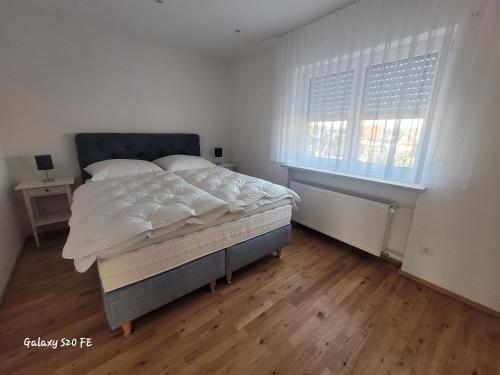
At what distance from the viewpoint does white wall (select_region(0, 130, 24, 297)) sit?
5.59 feet

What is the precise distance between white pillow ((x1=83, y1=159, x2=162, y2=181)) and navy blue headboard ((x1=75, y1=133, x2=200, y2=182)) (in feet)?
0.61

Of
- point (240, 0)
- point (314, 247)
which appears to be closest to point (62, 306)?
point (314, 247)

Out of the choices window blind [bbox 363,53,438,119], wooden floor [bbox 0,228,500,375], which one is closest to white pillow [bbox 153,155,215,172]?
wooden floor [bbox 0,228,500,375]

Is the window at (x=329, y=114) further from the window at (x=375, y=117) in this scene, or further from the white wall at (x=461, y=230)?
the white wall at (x=461, y=230)

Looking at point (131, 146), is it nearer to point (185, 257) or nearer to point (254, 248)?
point (185, 257)

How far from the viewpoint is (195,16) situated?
6.97 ft

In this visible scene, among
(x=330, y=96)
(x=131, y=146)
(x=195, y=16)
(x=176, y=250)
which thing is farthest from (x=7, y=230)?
(x=330, y=96)

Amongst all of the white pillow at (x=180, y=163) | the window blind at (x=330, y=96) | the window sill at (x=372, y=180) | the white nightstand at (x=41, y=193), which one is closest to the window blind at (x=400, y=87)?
the window blind at (x=330, y=96)

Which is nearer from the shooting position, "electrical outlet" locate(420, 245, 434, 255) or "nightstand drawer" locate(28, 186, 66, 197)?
"electrical outlet" locate(420, 245, 434, 255)

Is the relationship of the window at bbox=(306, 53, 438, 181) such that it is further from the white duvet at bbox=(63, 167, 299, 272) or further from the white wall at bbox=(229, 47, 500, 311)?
the white duvet at bbox=(63, 167, 299, 272)

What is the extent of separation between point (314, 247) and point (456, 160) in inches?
55.2

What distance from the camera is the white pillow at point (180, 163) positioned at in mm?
2727

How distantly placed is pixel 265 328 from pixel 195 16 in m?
2.78

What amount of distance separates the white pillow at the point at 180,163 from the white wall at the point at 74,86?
56 cm
